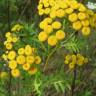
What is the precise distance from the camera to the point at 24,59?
324cm

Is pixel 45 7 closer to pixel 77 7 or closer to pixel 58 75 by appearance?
pixel 77 7

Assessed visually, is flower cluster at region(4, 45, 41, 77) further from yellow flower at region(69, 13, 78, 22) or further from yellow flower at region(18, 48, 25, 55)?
yellow flower at region(69, 13, 78, 22)

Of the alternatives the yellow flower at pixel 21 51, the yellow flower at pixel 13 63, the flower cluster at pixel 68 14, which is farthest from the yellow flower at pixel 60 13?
the yellow flower at pixel 13 63

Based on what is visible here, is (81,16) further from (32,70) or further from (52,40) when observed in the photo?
(32,70)

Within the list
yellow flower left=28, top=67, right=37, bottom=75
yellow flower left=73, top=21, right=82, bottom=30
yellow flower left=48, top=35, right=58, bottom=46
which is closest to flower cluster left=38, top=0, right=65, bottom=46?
yellow flower left=48, top=35, right=58, bottom=46

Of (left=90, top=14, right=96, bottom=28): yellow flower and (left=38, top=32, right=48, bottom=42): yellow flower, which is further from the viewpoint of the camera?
(left=90, top=14, right=96, bottom=28): yellow flower

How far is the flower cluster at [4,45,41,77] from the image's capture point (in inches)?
128

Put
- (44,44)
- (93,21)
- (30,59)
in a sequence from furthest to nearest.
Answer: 1. (44,44)
2. (93,21)
3. (30,59)

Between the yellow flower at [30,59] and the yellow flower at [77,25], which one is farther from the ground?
the yellow flower at [77,25]

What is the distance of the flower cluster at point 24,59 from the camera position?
3.24 m

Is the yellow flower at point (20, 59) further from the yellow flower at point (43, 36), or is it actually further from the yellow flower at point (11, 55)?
the yellow flower at point (43, 36)

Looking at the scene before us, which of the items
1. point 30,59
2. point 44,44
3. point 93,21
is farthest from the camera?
point 44,44

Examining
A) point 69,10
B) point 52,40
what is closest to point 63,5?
point 69,10

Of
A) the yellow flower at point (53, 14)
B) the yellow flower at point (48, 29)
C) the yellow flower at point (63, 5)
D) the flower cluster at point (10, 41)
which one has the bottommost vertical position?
the flower cluster at point (10, 41)
